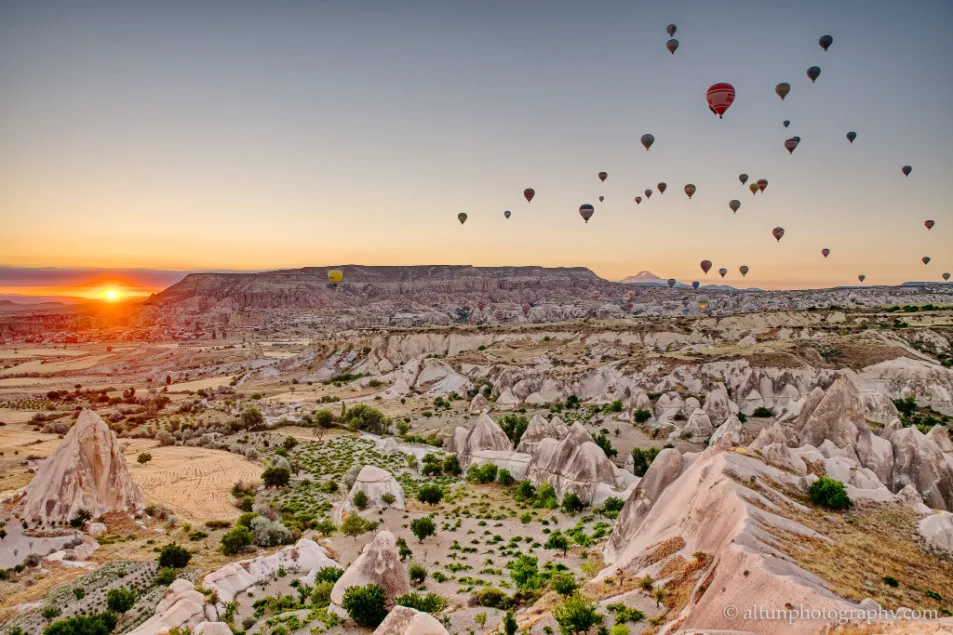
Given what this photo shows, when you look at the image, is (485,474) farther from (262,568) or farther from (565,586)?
(565,586)

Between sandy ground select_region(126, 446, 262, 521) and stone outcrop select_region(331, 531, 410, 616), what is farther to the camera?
sandy ground select_region(126, 446, 262, 521)

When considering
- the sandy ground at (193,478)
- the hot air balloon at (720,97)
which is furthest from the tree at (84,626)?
the hot air balloon at (720,97)

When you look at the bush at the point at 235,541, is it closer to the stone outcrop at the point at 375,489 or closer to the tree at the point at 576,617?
the stone outcrop at the point at 375,489

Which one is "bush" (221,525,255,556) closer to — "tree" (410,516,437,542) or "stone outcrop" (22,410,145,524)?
"tree" (410,516,437,542)

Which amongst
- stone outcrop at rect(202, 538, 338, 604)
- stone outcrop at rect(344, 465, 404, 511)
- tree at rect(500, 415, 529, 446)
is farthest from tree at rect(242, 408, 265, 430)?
stone outcrop at rect(202, 538, 338, 604)

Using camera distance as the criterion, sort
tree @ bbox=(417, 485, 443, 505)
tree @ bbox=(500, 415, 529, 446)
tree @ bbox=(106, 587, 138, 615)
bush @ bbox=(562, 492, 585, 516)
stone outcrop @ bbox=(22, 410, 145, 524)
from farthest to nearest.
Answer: tree @ bbox=(500, 415, 529, 446) → tree @ bbox=(417, 485, 443, 505) → bush @ bbox=(562, 492, 585, 516) → stone outcrop @ bbox=(22, 410, 145, 524) → tree @ bbox=(106, 587, 138, 615)

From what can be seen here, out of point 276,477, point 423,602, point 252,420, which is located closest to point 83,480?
point 276,477
